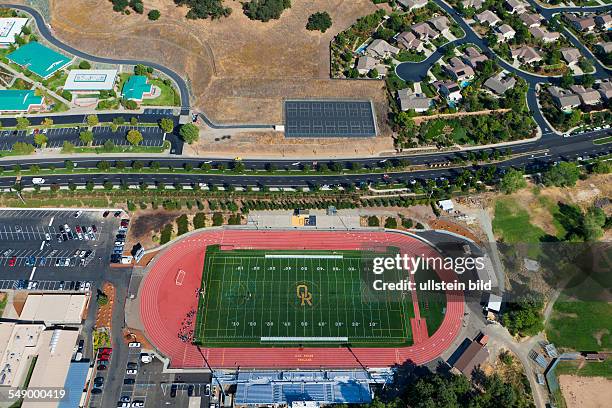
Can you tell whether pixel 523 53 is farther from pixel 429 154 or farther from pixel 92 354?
pixel 92 354

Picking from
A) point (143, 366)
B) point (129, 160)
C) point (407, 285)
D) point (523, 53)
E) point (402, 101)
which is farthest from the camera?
point (523, 53)

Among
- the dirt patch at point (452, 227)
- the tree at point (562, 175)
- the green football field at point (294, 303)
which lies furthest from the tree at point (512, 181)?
the green football field at point (294, 303)

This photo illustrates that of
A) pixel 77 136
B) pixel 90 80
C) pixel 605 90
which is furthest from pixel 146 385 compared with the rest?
pixel 605 90

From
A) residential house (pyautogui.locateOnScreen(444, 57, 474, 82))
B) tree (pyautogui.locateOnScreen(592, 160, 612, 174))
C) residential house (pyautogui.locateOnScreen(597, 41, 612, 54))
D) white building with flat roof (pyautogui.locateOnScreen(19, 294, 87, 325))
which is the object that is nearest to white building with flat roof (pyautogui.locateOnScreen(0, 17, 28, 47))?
white building with flat roof (pyautogui.locateOnScreen(19, 294, 87, 325))

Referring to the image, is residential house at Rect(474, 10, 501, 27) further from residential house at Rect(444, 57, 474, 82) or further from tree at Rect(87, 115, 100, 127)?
tree at Rect(87, 115, 100, 127)

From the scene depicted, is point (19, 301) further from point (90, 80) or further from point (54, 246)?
point (90, 80)

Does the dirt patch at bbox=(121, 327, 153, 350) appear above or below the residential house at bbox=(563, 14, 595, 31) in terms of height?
below

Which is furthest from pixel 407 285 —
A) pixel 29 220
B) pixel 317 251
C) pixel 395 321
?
pixel 29 220
